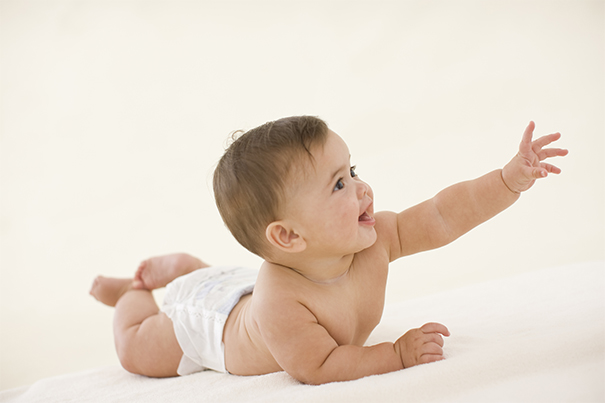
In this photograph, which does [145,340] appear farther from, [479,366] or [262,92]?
[262,92]

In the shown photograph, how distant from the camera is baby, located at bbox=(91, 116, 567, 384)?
95 centimetres

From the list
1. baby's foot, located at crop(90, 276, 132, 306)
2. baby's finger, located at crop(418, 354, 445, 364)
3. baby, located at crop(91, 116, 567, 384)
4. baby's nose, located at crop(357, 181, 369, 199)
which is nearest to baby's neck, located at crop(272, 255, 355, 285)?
baby, located at crop(91, 116, 567, 384)

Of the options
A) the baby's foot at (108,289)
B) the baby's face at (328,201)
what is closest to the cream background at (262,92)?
the baby's foot at (108,289)

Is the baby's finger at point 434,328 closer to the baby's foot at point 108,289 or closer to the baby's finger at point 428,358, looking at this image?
the baby's finger at point 428,358

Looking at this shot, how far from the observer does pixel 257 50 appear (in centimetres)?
289


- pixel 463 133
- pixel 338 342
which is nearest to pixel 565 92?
pixel 463 133

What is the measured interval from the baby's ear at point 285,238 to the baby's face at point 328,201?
0.05 feet

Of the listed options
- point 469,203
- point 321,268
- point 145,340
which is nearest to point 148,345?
point 145,340

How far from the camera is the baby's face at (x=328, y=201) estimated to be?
3.19ft

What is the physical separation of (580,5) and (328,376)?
8.62 ft

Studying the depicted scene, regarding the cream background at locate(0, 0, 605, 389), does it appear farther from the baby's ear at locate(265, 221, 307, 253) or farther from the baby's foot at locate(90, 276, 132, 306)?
the baby's ear at locate(265, 221, 307, 253)

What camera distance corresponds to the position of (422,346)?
906mm

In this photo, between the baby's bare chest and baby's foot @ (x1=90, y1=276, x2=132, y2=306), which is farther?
baby's foot @ (x1=90, y1=276, x2=132, y2=306)

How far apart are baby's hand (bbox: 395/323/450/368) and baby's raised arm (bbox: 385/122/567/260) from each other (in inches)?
10.8
